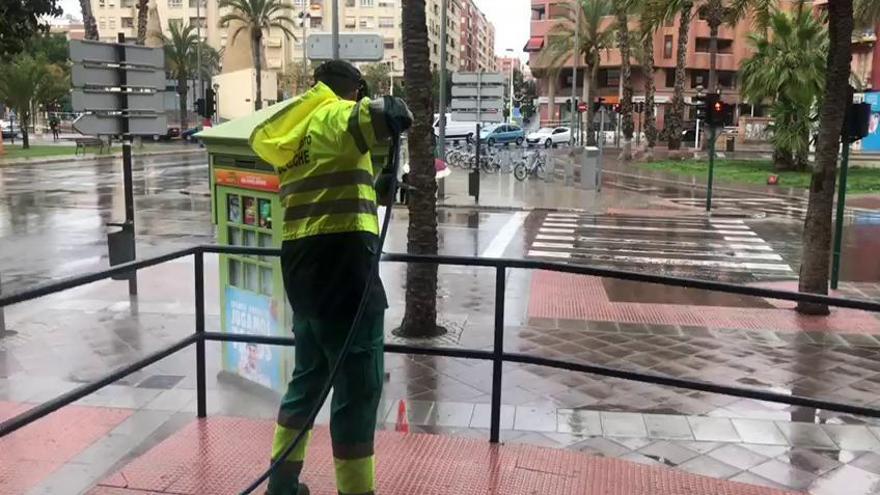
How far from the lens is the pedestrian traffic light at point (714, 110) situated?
20.4 meters

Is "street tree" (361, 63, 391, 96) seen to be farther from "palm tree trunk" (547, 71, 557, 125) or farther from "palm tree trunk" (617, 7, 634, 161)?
"palm tree trunk" (617, 7, 634, 161)

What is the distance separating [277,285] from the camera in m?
5.40

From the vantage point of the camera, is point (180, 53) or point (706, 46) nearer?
point (180, 53)

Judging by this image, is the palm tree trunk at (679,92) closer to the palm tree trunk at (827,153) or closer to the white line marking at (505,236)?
the white line marking at (505,236)

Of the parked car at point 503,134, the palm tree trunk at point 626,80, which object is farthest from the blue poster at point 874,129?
the parked car at point 503,134

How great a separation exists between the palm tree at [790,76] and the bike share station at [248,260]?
92.9 ft

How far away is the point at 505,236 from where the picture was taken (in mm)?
16422

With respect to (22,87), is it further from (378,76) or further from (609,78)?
(609,78)

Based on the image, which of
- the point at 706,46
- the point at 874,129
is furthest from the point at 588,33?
the point at 706,46

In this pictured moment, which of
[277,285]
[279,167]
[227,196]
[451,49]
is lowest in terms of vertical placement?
[277,285]

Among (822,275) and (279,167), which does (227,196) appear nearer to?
(279,167)

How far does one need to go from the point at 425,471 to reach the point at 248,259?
7.51 ft

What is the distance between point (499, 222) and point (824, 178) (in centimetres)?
969

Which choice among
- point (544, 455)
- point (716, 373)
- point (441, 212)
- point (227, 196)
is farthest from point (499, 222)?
point (544, 455)
